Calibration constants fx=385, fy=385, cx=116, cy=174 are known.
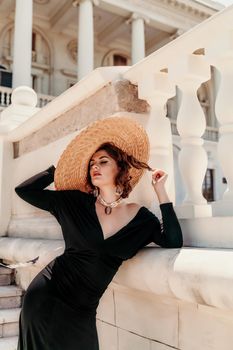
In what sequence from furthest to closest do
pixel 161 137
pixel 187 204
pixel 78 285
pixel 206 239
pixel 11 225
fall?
pixel 11 225, pixel 161 137, pixel 187 204, pixel 206 239, pixel 78 285

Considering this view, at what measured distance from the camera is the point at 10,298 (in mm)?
3418

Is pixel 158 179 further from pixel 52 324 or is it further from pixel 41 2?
pixel 41 2

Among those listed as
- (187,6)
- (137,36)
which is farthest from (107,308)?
(187,6)

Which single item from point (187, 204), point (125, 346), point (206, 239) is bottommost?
point (125, 346)

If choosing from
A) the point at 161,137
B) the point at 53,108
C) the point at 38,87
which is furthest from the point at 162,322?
the point at 38,87

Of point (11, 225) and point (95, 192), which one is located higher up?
point (95, 192)

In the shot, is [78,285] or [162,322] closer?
[78,285]

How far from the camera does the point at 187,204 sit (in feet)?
6.96

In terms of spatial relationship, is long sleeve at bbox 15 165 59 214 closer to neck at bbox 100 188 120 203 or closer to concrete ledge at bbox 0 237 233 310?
neck at bbox 100 188 120 203

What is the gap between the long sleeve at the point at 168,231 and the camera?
1.77 metres

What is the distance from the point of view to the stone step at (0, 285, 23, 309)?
133 inches

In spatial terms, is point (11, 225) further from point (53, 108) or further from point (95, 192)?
point (95, 192)

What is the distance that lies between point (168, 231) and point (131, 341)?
2.49 feet

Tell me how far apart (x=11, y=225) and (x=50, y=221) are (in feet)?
3.35
